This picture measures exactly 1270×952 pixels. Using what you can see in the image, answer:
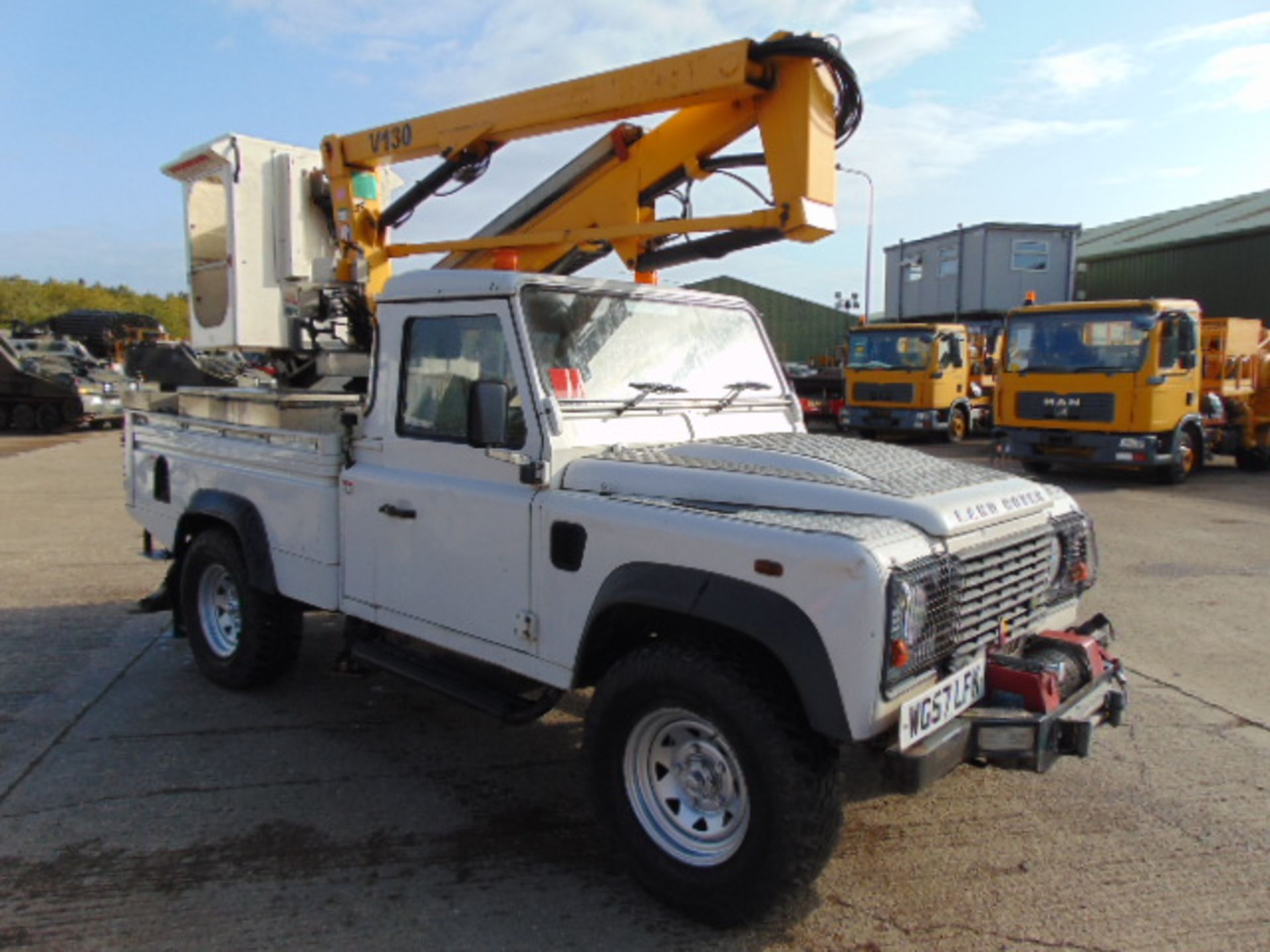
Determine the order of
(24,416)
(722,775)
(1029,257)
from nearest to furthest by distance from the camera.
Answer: (722,775) → (24,416) → (1029,257)

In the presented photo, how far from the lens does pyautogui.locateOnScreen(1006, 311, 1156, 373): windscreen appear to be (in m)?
12.3

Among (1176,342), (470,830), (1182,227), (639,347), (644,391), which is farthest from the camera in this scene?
(1182,227)

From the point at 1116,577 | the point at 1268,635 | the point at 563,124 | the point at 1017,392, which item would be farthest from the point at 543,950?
the point at 1017,392

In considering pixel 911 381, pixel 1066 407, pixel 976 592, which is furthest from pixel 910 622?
pixel 911 381

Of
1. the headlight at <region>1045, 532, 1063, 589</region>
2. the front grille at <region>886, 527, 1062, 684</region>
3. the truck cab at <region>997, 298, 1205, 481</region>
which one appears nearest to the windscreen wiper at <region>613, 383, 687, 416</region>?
the front grille at <region>886, 527, 1062, 684</region>

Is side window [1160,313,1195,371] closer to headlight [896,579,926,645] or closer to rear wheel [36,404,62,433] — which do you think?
headlight [896,579,926,645]

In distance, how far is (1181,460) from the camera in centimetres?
1288

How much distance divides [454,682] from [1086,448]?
1150cm

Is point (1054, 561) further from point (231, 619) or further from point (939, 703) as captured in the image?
point (231, 619)

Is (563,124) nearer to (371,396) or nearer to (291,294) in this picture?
(371,396)

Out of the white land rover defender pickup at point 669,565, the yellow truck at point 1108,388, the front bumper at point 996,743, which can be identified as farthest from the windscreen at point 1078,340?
the front bumper at point 996,743

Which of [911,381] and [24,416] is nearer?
[911,381]

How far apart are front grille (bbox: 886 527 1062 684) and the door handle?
215cm

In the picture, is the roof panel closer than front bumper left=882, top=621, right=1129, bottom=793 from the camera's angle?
No
